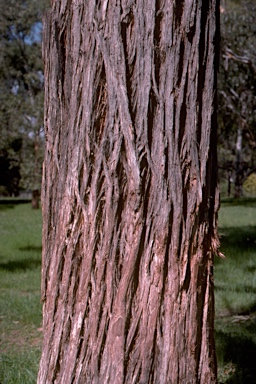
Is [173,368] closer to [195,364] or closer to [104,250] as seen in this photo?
[195,364]

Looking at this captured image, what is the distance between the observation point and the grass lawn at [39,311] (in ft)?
14.5

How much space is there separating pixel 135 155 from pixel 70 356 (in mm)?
915

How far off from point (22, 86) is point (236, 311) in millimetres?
21777

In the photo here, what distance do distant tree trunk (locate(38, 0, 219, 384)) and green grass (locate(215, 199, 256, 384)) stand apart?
77.8 inches

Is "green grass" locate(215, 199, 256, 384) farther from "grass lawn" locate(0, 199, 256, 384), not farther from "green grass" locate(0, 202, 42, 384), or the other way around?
"green grass" locate(0, 202, 42, 384)

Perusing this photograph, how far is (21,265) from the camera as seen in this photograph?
9164 millimetres

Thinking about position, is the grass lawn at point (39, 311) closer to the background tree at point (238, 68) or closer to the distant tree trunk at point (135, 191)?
the distant tree trunk at point (135, 191)

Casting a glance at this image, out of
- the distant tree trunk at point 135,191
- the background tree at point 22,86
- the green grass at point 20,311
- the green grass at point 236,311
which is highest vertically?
the background tree at point 22,86

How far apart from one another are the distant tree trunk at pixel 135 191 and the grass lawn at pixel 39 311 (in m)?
1.85

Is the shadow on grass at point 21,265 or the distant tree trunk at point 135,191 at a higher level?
the distant tree trunk at point 135,191

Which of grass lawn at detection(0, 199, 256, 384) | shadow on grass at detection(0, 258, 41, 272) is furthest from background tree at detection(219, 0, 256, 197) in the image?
shadow on grass at detection(0, 258, 41, 272)

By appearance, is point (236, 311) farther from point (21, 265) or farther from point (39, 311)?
point (21, 265)

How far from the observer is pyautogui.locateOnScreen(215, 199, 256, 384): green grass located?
4445mm

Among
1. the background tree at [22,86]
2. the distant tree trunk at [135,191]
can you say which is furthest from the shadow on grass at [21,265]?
the background tree at [22,86]
